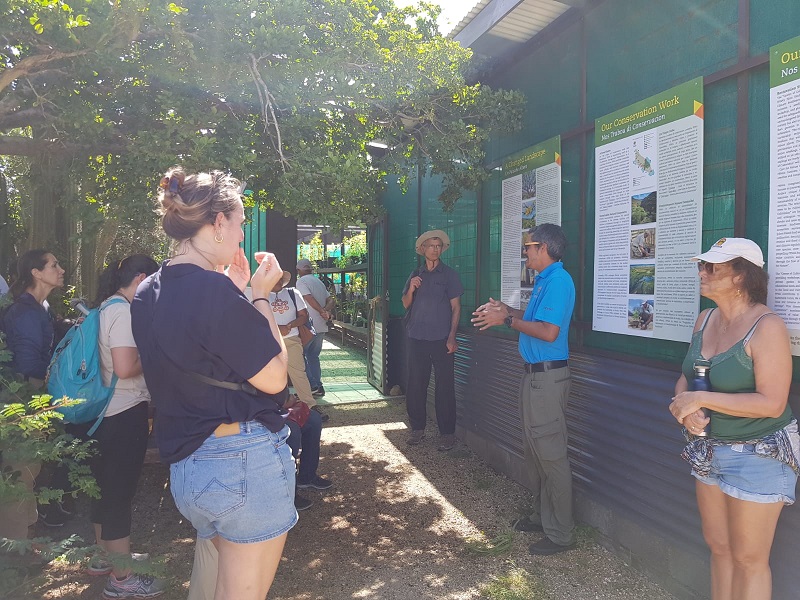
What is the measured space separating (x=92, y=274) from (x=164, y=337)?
6183 mm

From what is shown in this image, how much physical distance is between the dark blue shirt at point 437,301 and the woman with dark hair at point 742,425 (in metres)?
3.28

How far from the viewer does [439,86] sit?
14.1 feet

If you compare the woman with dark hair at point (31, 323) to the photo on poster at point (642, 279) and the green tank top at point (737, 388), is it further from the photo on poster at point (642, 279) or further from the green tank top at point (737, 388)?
the photo on poster at point (642, 279)

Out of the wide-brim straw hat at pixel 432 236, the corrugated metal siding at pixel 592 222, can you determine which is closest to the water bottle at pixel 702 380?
the corrugated metal siding at pixel 592 222

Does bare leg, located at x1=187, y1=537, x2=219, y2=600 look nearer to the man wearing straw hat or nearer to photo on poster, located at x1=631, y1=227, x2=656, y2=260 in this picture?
photo on poster, located at x1=631, y1=227, x2=656, y2=260

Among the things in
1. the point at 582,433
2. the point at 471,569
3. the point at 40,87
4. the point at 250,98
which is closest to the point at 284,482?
the point at 471,569

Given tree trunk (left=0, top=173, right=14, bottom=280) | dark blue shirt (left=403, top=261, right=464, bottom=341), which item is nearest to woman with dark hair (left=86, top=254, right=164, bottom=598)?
dark blue shirt (left=403, top=261, right=464, bottom=341)

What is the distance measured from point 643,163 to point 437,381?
3.06 metres

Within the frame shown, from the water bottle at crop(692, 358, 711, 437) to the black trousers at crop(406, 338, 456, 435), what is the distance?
342cm

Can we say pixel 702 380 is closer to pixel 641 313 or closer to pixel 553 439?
pixel 641 313

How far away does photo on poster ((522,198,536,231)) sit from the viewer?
457 cm

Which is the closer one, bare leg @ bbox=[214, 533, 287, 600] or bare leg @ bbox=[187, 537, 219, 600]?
bare leg @ bbox=[214, 533, 287, 600]

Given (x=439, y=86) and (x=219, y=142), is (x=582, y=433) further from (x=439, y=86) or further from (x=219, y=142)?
(x=219, y=142)

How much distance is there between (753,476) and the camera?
7.21 feet
